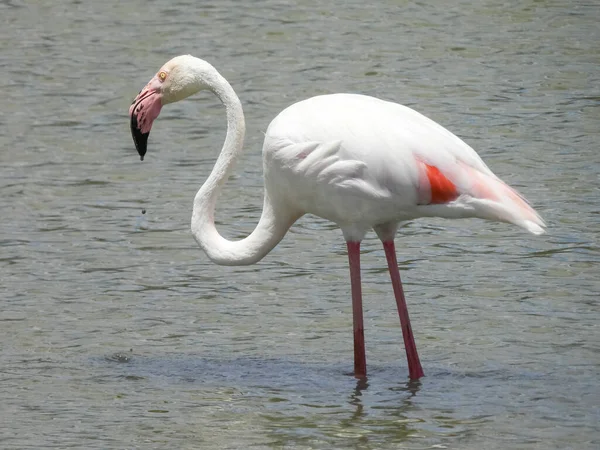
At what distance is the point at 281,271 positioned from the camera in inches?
353

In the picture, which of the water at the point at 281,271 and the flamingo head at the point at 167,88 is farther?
the flamingo head at the point at 167,88

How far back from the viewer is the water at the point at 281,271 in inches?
264

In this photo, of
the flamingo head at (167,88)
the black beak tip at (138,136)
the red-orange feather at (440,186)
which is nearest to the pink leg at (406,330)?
the red-orange feather at (440,186)

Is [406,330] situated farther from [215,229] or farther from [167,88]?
[167,88]

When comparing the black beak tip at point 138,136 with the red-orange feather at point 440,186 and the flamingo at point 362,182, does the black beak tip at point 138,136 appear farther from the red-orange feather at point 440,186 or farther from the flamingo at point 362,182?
the red-orange feather at point 440,186

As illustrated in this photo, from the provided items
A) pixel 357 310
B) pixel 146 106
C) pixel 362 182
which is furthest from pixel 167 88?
pixel 357 310

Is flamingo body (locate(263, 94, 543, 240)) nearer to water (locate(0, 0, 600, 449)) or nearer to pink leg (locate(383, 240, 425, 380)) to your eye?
pink leg (locate(383, 240, 425, 380))

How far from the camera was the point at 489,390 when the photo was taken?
6.95 meters

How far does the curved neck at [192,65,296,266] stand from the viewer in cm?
727

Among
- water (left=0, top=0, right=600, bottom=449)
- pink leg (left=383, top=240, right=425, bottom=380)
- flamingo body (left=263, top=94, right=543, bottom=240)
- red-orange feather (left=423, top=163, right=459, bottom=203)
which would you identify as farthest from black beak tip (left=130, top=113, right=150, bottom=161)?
red-orange feather (left=423, top=163, right=459, bottom=203)

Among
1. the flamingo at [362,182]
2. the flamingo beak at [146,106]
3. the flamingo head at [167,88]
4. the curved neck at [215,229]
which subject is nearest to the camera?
the flamingo at [362,182]

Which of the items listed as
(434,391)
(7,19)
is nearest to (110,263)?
(434,391)

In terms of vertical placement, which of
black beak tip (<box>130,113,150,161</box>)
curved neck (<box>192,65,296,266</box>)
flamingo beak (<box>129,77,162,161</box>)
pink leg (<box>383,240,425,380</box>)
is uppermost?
flamingo beak (<box>129,77,162,161</box>)

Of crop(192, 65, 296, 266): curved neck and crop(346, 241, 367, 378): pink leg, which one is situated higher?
crop(192, 65, 296, 266): curved neck
